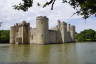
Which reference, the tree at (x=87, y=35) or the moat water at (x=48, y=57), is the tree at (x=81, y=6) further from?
the tree at (x=87, y=35)

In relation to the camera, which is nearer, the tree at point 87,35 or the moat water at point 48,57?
the moat water at point 48,57

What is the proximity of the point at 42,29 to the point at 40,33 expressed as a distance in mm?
1054

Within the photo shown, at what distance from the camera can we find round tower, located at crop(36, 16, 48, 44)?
46656mm

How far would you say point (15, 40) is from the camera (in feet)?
178

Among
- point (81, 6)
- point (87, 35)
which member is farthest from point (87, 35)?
point (81, 6)

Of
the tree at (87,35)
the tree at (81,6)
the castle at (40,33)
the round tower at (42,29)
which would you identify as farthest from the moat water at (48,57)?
the tree at (87,35)

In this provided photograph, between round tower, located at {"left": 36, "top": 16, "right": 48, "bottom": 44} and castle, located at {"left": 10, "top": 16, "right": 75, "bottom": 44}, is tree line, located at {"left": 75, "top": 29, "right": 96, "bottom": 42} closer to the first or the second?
castle, located at {"left": 10, "top": 16, "right": 75, "bottom": 44}

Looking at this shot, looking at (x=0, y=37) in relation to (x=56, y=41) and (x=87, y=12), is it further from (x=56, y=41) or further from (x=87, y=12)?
(x=87, y=12)

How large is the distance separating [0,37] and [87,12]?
53.6 meters

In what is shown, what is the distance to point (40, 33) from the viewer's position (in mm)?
46906

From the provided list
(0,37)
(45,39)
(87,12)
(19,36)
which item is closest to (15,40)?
(19,36)

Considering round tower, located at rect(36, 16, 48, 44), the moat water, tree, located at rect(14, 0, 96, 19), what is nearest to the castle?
round tower, located at rect(36, 16, 48, 44)

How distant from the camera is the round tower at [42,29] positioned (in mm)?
46656

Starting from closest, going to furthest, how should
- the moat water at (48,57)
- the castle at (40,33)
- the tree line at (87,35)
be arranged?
the moat water at (48,57) → the castle at (40,33) → the tree line at (87,35)
